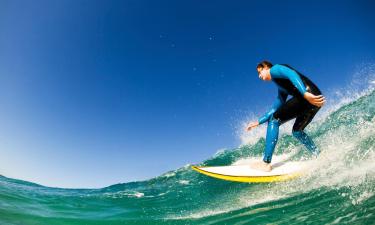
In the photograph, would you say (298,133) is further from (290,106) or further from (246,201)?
(246,201)

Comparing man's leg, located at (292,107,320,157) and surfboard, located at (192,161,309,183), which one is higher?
man's leg, located at (292,107,320,157)

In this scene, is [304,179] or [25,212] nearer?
[304,179]

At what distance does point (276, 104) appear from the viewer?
6688mm

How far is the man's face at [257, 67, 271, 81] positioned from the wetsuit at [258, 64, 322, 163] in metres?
0.10

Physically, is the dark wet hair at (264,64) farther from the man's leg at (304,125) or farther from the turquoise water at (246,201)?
the turquoise water at (246,201)

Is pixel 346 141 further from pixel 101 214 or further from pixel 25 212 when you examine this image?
pixel 25 212

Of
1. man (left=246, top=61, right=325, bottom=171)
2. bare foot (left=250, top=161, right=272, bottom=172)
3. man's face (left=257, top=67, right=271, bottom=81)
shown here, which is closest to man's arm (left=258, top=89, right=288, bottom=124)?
man (left=246, top=61, right=325, bottom=171)

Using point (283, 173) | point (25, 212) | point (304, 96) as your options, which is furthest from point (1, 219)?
point (304, 96)

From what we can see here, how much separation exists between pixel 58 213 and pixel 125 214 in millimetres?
2123

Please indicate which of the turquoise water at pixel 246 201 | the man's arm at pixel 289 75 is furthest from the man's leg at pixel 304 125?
the man's arm at pixel 289 75

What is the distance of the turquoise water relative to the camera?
4738 millimetres

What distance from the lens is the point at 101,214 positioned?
857 centimetres

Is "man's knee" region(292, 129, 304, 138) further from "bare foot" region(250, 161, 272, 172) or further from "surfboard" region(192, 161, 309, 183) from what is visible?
"bare foot" region(250, 161, 272, 172)

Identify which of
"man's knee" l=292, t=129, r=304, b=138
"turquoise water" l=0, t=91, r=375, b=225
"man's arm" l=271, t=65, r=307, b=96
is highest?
"man's arm" l=271, t=65, r=307, b=96
